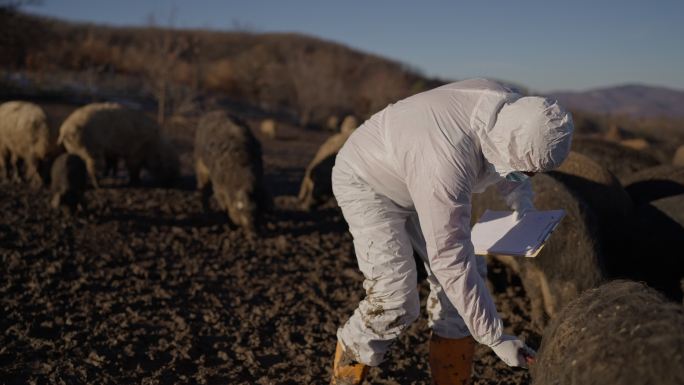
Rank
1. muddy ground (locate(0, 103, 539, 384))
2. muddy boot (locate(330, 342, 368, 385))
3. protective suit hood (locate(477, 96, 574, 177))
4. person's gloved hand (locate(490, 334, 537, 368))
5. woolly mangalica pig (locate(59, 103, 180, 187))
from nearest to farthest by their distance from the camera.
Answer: protective suit hood (locate(477, 96, 574, 177))
person's gloved hand (locate(490, 334, 537, 368))
muddy boot (locate(330, 342, 368, 385))
muddy ground (locate(0, 103, 539, 384))
woolly mangalica pig (locate(59, 103, 180, 187))

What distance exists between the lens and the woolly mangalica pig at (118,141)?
10.1 metres

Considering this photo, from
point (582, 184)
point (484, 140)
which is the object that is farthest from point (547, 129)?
point (582, 184)

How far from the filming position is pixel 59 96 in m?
20.8

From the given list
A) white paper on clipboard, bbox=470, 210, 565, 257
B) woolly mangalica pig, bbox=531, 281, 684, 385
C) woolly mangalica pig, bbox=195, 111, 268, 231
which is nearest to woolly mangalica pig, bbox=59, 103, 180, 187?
woolly mangalica pig, bbox=195, 111, 268, 231

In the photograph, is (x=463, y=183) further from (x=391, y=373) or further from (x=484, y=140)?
(x=391, y=373)

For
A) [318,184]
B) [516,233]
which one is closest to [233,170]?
[318,184]

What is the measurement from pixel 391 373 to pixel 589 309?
2317mm

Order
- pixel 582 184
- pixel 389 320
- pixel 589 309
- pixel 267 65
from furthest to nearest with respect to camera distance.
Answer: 1. pixel 267 65
2. pixel 582 184
3. pixel 389 320
4. pixel 589 309

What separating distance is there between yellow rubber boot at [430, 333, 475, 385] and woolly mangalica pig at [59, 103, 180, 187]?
825 centimetres

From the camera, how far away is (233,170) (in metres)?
8.19

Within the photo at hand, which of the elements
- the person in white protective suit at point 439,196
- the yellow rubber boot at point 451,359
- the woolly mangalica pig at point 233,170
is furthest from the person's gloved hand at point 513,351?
the woolly mangalica pig at point 233,170

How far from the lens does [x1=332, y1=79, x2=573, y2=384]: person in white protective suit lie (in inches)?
100

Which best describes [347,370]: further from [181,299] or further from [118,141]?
[118,141]

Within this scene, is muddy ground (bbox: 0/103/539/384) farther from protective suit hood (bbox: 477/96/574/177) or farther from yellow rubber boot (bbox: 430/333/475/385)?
protective suit hood (bbox: 477/96/574/177)
